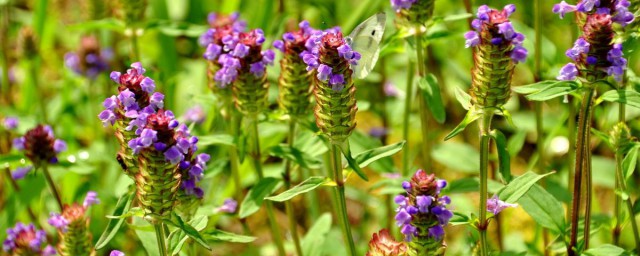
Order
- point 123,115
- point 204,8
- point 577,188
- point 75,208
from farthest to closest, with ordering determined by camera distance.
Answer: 1. point 204,8
2. point 75,208
3. point 577,188
4. point 123,115

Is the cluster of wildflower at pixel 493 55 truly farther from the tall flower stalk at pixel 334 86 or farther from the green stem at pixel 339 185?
the green stem at pixel 339 185

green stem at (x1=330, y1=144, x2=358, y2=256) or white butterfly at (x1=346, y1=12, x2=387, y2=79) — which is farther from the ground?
white butterfly at (x1=346, y1=12, x2=387, y2=79)

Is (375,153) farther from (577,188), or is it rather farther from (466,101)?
(577,188)

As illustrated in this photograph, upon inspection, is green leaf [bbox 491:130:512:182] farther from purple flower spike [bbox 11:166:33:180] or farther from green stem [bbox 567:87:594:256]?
purple flower spike [bbox 11:166:33:180]

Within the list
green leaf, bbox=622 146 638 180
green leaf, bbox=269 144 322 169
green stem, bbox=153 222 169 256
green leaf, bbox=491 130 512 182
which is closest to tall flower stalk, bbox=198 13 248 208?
green leaf, bbox=269 144 322 169

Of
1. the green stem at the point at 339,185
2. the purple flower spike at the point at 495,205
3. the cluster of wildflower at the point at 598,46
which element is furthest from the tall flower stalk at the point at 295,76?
the cluster of wildflower at the point at 598,46

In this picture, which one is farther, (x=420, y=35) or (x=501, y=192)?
(x=420, y=35)

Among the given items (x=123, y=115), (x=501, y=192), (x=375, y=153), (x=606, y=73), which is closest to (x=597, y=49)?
(x=606, y=73)
